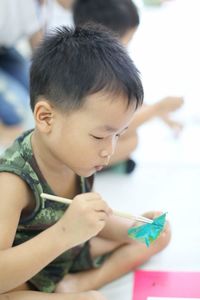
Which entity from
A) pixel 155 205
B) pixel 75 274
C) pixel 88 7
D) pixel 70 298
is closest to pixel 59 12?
pixel 88 7

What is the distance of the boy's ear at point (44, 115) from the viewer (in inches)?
28.0

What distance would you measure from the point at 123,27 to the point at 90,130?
1.66 feet

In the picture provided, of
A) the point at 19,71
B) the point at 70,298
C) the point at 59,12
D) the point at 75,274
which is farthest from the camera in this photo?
the point at 59,12

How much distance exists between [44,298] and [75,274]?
5.8 inches

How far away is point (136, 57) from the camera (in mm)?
1808

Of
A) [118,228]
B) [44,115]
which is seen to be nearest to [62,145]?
[44,115]

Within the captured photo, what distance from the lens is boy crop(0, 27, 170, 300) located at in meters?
0.68

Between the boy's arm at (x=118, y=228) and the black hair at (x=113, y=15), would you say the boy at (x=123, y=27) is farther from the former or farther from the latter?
the boy's arm at (x=118, y=228)

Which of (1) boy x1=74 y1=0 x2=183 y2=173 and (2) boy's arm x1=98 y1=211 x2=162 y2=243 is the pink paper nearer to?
(2) boy's arm x1=98 y1=211 x2=162 y2=243

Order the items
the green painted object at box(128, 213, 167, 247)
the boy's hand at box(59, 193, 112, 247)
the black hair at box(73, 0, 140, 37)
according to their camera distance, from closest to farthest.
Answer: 1. the boy's hand at box(59, 193, 112, 247)
2. the green painted object at box(128, 213, 167, 247)
3. the black hair at box(73, 0, 140, 37)

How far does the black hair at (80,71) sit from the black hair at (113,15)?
0.40 metres

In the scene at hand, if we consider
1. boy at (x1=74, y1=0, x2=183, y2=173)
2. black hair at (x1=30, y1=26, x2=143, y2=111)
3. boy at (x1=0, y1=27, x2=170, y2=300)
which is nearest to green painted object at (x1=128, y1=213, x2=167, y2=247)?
boy at (x1=0, y1=27, x2=170, y2=300)

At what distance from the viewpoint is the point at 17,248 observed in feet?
2.30

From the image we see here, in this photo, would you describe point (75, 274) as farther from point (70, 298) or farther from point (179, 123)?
point (179, 123)
